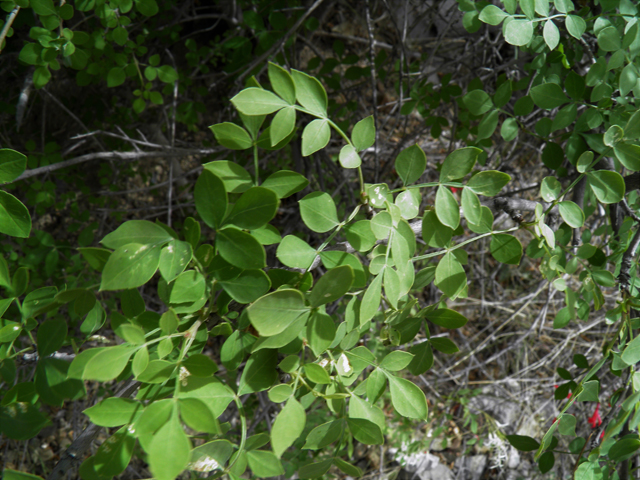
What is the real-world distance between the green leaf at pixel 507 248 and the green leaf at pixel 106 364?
0.56 meters

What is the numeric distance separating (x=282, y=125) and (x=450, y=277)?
338mm

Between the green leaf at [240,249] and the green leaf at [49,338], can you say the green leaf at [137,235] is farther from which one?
the green leaf at [49,338]

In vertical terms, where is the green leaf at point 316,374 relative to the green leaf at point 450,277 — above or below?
below

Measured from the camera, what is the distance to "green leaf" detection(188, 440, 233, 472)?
1.57ft

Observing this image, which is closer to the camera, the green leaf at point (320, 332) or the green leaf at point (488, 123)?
the green leaf at point (320, 332)

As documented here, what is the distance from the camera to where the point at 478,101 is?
925mm

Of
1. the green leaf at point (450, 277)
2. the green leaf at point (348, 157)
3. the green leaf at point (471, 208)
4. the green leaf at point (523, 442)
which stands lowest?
the green leaf at point (523, 442)

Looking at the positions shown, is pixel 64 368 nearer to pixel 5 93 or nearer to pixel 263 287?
pixel 263 287

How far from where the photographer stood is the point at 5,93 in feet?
5.62

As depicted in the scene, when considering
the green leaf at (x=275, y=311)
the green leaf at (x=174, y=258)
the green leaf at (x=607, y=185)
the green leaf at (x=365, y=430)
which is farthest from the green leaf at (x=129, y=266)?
the green leaf at (x=607, y=185)

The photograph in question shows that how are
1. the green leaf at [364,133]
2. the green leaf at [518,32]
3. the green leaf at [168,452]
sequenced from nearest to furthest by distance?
the green leaf at [168,452] < the green leaf at [364,133] < the green leaf at [518,32]

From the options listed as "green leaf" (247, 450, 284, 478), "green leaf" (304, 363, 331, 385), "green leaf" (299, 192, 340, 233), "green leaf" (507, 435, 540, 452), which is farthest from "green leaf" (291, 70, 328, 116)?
"green leaf" (507, 435, 540, 452)

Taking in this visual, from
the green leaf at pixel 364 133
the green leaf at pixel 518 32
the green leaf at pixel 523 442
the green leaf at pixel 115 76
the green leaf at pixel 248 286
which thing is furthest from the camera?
the green leaf at pixel 115 76

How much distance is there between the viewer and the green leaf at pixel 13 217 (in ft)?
1.67
